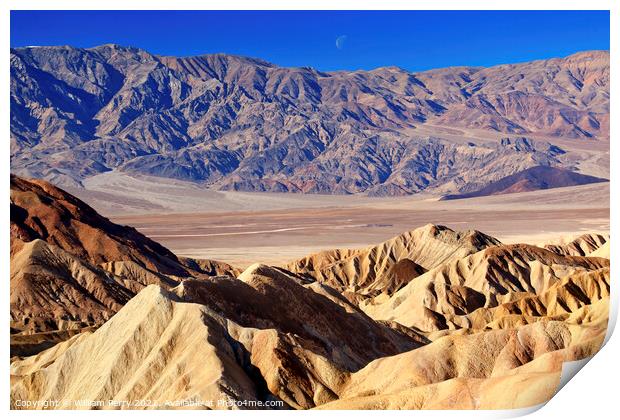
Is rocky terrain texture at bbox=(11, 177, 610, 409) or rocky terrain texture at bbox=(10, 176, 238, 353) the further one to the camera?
rocky terrain texture at bbox=(10, 176, 238, 353)

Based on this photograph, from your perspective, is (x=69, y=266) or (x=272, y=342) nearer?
(x=272, y=342)

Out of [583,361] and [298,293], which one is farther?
[298,293]

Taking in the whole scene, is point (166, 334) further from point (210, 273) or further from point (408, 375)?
point (210, 273)

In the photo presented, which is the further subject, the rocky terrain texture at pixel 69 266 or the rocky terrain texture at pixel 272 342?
the rocky terrain texture at pixel 69 266

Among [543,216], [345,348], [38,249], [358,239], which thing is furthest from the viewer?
[543,216]
